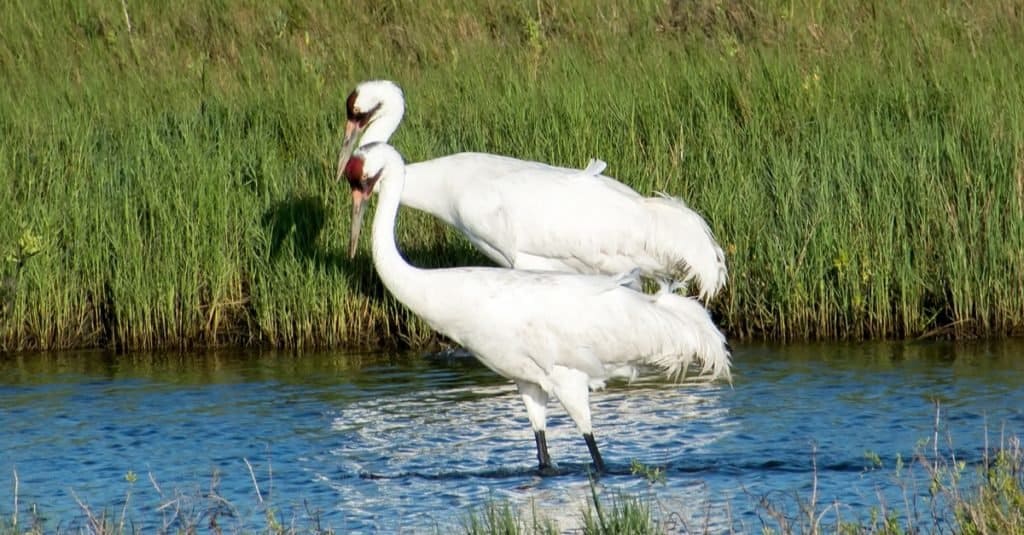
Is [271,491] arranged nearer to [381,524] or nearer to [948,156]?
[381,524]

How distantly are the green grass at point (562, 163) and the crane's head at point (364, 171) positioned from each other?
75.0 inches

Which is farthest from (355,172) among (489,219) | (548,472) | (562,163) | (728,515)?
(562,163)

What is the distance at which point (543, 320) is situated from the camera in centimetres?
610

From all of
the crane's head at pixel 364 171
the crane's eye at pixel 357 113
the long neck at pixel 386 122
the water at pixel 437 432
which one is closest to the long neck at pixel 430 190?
the long neck at pixel 386 122

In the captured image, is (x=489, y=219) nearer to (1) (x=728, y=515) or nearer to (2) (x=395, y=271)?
(2) (x=395, y=271)

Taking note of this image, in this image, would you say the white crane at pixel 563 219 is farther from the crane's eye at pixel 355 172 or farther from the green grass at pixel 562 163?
the crane's eye at pixel 355 172

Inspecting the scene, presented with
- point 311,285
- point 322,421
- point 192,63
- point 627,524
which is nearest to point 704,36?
point 192,63

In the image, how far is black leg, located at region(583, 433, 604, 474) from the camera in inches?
246

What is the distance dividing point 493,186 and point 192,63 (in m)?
4.61

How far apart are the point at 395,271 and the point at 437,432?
1.18 m

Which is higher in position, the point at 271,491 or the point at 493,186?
the point at 493,186

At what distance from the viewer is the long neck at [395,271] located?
613 cm

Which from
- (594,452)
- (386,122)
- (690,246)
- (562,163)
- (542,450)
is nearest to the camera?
(594,452)

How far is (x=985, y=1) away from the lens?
37.9 feet
